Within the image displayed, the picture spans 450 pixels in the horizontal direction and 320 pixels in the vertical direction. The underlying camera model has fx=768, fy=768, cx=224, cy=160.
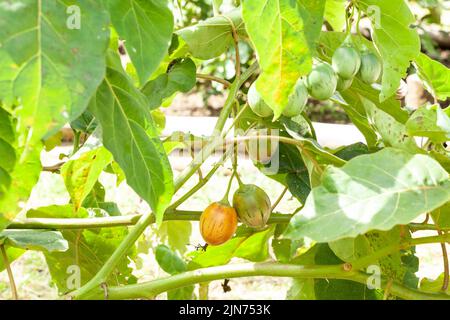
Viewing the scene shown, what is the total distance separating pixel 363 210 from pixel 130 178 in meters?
0.23

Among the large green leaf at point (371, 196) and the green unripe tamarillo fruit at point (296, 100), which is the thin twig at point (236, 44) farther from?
the large green leaf at point (371, 196)

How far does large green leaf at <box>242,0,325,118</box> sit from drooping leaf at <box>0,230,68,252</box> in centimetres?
38

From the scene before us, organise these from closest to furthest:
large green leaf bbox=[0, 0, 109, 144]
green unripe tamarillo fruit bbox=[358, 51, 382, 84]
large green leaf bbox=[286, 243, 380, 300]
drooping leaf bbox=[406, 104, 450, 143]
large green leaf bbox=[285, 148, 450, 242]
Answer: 1. large green leaf bbox=[0, 0, 109, 144]
2. large green leaf bbox=[285, 148, 450, 242]
3. drooping leaf bbox=[406, 104, 450, 143]
4. green unripe tamarillo fruit bbox=[358, 51, 382, 84]
5. large green leaf bbox=[286, 243, 380, 300]

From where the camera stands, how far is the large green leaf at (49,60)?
0.54m

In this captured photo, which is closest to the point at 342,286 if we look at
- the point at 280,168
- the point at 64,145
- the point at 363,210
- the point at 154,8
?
the point at 280,168

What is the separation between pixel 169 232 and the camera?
1523mm

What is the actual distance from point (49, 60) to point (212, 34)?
0.41 metres

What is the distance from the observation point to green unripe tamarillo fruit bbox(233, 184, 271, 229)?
3.25 ft

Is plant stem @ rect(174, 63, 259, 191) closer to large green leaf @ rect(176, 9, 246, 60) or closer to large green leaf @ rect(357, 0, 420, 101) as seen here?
large green leaf @ rect(176, 9, 246, 60)

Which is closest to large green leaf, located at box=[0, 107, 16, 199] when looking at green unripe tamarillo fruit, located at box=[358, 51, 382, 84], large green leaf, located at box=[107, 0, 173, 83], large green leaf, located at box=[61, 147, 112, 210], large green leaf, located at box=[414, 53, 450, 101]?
large green leaf, located at box=[107, 0, 173, 83]

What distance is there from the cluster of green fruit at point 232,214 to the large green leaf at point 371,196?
277 mm

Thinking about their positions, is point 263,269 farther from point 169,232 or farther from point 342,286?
point 169,232

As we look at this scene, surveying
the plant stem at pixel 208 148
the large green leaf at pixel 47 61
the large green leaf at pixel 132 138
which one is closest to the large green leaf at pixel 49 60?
the large green leaf at pixel 47 61

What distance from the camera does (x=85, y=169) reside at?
924mm
